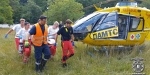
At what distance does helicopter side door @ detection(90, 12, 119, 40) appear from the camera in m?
9.51

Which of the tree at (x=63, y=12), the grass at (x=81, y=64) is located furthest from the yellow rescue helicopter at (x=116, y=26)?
the tree at (x=63, y=12)

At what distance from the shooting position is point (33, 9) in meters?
64.1

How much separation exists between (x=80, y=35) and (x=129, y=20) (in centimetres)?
225

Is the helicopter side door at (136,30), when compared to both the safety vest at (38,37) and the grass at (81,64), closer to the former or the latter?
the grass at (81,64)

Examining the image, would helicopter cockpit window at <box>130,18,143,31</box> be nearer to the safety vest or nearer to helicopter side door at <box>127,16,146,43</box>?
helicopter side door at <box>127,16,146,43</box>

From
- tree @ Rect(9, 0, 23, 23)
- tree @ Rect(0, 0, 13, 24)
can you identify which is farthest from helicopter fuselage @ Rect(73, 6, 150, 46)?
tree @ Rect(9, 0, 23, 23)

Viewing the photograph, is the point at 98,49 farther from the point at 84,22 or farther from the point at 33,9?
the point at 33,9

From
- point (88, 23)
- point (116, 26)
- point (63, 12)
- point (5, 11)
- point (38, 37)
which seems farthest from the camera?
point (63, 12)

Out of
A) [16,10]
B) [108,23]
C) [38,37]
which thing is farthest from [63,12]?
[38,37]

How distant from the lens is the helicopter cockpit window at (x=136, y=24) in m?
10.3

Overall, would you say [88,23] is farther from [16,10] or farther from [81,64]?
[16,10]

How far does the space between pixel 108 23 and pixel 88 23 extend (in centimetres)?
78

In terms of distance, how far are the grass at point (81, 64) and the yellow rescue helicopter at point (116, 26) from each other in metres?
0.52

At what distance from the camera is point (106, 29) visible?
9.59 m
